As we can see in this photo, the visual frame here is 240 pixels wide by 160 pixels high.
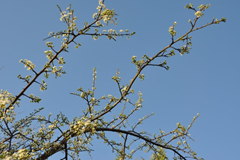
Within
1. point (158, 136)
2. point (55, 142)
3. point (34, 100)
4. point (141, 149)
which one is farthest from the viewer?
point (141, 149)

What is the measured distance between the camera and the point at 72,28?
199 inches

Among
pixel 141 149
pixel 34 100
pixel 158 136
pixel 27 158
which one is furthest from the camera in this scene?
pixel 141 149

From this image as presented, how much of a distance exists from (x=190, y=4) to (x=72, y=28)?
2.52 meters

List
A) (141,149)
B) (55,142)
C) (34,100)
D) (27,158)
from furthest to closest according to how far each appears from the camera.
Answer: (141,149) < (34,100) < (55,142) < (27,158)

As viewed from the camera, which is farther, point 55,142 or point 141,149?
point 141,149

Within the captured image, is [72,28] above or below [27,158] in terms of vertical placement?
above

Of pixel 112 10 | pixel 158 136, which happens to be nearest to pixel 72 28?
pixel 112 10

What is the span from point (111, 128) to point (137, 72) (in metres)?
1.41

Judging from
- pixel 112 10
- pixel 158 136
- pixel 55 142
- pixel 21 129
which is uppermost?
pixel 112 10

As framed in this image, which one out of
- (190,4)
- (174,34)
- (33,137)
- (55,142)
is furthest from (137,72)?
(33,137)

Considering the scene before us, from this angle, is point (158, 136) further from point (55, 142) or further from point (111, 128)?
point (55, 142)

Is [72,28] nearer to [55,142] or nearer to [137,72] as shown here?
[137,72]

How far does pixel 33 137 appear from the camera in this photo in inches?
200

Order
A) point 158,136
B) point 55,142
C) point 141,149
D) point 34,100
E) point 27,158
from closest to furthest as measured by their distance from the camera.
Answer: point 27,158
point 55,142
point 34,100
point 158,136
point 141,149
